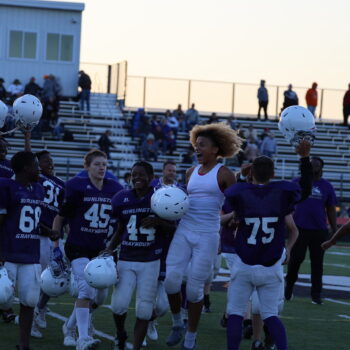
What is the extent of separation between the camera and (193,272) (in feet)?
27.2

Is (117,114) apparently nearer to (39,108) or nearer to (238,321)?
(39,108)

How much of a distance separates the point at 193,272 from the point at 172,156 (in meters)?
21.9

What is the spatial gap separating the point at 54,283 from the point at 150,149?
66.3 feet

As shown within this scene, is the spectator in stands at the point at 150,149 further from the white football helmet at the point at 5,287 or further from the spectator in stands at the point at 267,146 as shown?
the white football helmet at the point at 5,287

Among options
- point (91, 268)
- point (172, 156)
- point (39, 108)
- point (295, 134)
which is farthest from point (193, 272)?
point (172, 156)

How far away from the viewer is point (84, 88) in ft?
108

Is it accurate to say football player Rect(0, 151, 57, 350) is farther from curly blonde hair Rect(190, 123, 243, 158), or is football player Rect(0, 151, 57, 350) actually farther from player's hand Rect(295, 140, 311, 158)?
player's hand Rect(295, 140, 311, 158)

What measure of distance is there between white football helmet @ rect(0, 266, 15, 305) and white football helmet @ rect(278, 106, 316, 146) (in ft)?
8.01

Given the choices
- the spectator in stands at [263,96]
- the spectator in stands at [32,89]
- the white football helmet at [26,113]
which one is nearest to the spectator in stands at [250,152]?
the spectator in stands at [263,96]

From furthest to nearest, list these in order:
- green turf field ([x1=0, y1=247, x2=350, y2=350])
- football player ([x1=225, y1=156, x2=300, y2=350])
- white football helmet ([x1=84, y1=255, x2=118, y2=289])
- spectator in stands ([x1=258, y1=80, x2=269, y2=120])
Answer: spectator in stands ([x1=258, y1=80, x2=269, y2=120]) → green turf field ([x1=0, y1=247, x2=350, y2=350]) → white football helmet ([x1=84, y1=255, x2=118, y2=289]) → football player ([x1=225, y1=156, x2=300, y2=350])

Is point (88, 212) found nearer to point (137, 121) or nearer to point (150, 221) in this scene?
point (150, 221)

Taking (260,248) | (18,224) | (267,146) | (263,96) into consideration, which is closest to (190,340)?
(260,248)

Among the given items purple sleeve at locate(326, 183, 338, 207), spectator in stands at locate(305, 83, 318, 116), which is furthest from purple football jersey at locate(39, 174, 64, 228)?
spectator in stands at locate(305, 83, 318, 116)

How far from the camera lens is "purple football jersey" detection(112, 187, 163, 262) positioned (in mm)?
8133
